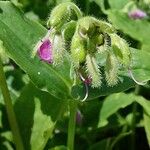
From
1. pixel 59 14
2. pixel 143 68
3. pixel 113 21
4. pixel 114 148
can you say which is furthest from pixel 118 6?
pixel 59 14

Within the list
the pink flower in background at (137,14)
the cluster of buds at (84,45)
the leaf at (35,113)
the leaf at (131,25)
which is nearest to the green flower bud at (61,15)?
the cluster of buds at (84,45)

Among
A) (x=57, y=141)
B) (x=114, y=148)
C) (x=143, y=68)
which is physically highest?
(x=143, y=68)

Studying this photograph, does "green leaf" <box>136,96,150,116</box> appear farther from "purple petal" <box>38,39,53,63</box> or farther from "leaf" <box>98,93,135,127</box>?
"purple petal" <box>38,39,53,63</box>

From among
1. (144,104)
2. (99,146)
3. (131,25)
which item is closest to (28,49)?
(99,146)

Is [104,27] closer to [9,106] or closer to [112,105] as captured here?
[9,106]

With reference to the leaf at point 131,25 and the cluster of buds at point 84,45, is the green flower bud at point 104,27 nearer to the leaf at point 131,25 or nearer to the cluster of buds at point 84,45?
the cluster of buds at point 84,45

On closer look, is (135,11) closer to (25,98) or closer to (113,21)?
(113,21)
